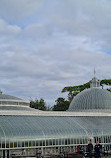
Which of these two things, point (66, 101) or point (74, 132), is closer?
point (74, 132)

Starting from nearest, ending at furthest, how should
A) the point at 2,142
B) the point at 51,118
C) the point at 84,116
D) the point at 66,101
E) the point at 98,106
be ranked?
the point at 2,142
the point at 51,118
the point at 84,116
the point at 98,106
the point at 66,101

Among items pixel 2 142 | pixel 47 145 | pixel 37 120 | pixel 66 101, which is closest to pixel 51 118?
pixel 37 120

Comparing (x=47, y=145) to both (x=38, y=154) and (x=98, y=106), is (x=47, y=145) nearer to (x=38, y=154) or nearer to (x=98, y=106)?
(x=38, y=154)

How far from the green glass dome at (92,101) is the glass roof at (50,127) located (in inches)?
181

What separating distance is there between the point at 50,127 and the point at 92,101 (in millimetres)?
15360

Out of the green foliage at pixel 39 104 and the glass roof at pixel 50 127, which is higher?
the green foliage at pixel 39 104

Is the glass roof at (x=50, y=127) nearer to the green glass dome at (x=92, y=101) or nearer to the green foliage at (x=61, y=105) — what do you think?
the green glass dome at (x=92, y=101)

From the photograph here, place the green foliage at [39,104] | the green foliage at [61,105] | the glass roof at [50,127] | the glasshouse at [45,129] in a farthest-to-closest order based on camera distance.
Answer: the green foliage at [39,104], the green foliage at [61,105], the glass roof at [50,127], the glasshouse at [45,129]

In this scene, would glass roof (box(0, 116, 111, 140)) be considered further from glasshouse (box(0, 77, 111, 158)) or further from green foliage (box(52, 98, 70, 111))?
green foliage (box(52, 98, 70, 111))

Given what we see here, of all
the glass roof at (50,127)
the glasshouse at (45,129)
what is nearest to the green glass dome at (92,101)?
the glasshouse at (45,129)

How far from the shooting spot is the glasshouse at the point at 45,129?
1548 inches

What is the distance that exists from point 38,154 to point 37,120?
7026mm

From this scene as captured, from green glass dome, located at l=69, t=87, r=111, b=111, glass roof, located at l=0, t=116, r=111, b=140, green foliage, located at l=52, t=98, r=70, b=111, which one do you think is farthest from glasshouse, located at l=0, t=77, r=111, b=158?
green foliage, located at l=52, t=98, r=70, b=111

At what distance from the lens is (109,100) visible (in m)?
57.9
